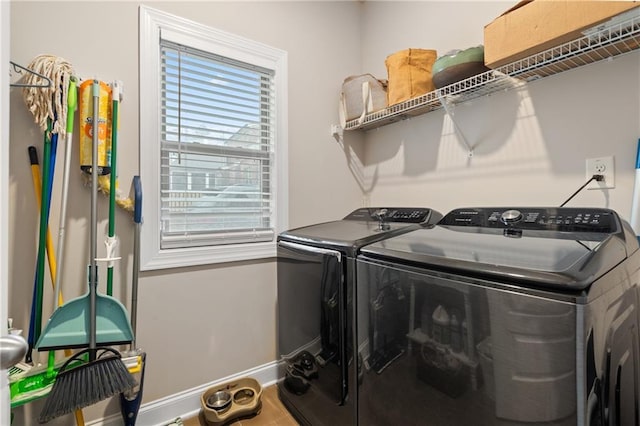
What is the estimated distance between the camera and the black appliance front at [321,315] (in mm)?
1286

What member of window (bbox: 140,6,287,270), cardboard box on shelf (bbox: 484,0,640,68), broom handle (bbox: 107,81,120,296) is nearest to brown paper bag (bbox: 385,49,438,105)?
cardboard box on shelf (bbox: 484,0,640,68)

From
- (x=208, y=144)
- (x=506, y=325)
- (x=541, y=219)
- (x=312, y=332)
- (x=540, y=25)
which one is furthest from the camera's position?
(x=208, y=144)

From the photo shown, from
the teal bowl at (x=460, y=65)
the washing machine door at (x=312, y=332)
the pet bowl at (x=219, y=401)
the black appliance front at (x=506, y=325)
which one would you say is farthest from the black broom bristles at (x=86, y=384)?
the teal bowl at (x=460, y=65)

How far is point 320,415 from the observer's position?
1.44 metres

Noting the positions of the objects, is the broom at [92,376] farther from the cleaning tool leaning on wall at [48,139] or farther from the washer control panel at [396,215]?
the washer control panel at [396,215]

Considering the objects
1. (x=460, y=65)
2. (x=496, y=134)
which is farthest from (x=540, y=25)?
(x=496, y=134)

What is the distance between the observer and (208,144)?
5.90 feet

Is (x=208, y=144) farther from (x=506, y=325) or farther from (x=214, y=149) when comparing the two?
(x=506, y=325)

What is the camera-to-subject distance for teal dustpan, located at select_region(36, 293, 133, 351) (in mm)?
1222

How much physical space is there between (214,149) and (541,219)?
5.52ft

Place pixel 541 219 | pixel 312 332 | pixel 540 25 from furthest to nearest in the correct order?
pixel 312 332, pixel 541 219, pixel 540 25

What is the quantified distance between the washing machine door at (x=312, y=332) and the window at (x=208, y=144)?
376 millimetres

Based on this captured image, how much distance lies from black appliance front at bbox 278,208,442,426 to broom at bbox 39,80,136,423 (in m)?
0.75

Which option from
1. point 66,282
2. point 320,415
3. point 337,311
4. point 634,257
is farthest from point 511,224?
point 66,282
